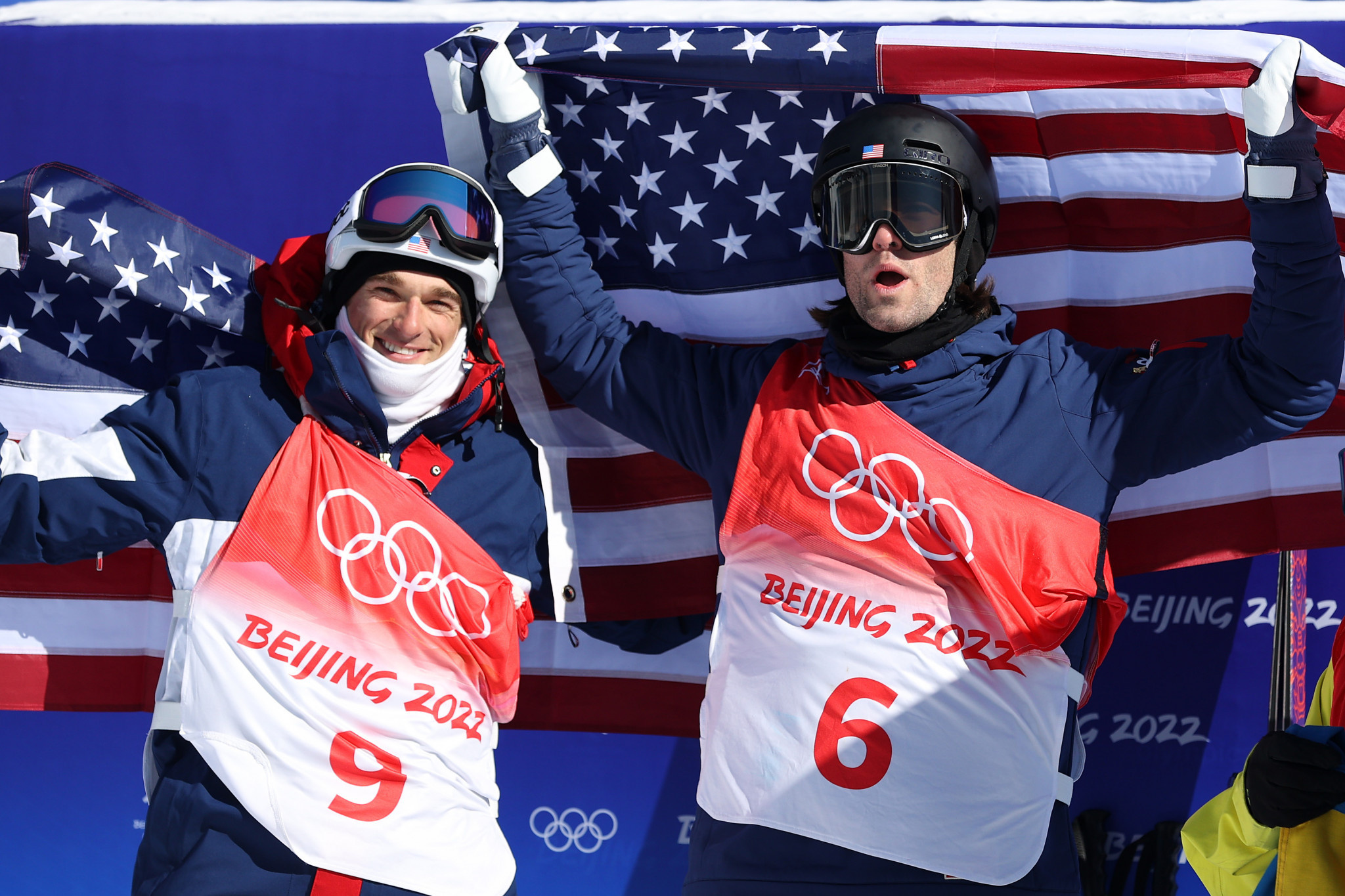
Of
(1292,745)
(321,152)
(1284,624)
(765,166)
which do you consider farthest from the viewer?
(321,152)

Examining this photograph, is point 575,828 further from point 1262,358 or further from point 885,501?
point 1262,358

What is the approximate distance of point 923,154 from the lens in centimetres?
270

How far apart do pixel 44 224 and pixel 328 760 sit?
5.29ft

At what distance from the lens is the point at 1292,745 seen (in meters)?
2.41

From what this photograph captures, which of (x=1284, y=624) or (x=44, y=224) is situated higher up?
(x=44, y=224)

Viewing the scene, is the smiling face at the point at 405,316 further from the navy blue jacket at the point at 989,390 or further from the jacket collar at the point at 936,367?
the jacket collar at the point at 936,367

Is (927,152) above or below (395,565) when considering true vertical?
above

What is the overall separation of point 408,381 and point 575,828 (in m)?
1.80

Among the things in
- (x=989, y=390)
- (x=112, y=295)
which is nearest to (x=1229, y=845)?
(x=989, y=390)

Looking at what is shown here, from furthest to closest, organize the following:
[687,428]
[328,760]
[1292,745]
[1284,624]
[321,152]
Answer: [321,152] < [1284,624] < [687,428] < [328,760] < [1292,745]

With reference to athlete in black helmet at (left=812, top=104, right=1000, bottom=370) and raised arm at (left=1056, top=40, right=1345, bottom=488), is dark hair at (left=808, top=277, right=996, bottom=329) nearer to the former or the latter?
athlete in black helmet at (left=812, top=104, right=1000, bottom=370)

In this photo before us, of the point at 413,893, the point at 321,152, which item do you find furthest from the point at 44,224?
the point at 413,893

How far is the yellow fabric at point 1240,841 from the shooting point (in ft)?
7.87

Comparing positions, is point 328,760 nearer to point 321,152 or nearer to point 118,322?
point 118,322
